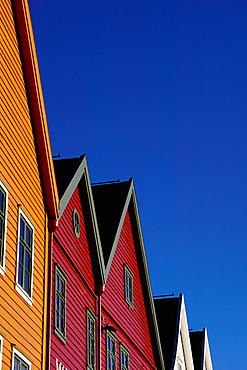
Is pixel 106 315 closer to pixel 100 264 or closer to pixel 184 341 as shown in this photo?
pixel 100 264

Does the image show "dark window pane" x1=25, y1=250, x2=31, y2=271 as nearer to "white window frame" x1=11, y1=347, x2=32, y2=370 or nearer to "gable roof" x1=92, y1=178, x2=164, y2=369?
"white window frame" x1=11, y1=347, x2=32, y2=370

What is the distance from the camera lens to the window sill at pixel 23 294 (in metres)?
18.1

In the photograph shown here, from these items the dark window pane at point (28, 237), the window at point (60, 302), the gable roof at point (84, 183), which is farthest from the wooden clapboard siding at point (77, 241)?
the dark window pane at point (28, 237)

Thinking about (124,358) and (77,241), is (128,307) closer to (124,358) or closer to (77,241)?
(124,358)

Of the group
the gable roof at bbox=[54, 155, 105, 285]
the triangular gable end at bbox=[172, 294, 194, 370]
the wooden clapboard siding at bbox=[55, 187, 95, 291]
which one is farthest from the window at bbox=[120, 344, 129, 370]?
the triangular gable end at bbox=[172, 294, 194, 370]

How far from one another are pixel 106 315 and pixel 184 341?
16475 mm

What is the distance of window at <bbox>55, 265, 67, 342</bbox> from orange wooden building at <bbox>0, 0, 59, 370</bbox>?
3.26ft

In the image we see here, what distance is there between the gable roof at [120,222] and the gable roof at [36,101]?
598cm

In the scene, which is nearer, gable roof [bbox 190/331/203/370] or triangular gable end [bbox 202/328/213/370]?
gable roof [bbox 190/331/203/370]

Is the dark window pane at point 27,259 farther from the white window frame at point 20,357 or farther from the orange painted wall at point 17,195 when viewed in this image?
the white window frame at point 20,357

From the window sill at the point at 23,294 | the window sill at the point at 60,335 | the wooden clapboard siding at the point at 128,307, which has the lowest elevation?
the window sill at the point at 60,335

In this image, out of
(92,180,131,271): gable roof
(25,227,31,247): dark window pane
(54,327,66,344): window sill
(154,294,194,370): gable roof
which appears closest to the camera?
(25,227,31,247): dark window pane

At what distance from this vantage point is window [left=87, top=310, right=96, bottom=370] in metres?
24.4

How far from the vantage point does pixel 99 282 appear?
2592cm
